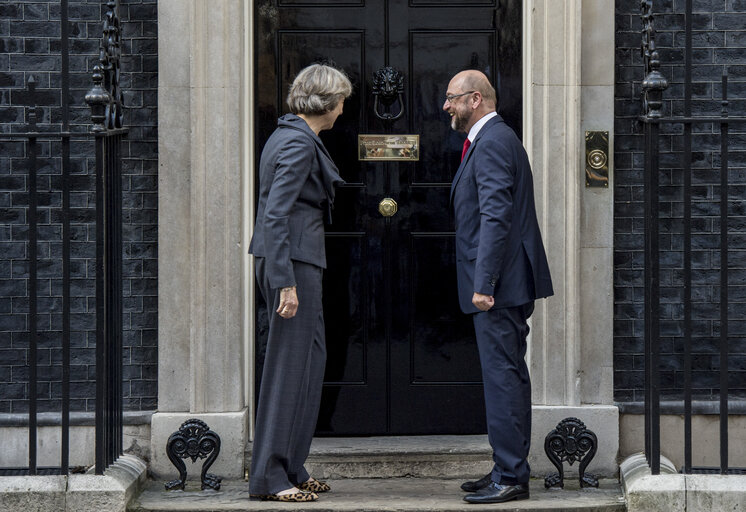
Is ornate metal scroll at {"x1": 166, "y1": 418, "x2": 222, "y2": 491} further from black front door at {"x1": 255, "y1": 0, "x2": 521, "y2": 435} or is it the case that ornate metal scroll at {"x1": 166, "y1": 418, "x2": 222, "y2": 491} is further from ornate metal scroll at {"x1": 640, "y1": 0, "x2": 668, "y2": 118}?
ornate metal scroll at {"x1": 640, "y1": 0, "x2": 668, "y2": 118}

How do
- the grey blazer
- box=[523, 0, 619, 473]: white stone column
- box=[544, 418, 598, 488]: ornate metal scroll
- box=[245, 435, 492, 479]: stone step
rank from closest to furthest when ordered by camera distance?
the grey blazer, box=[544, 418, 598, 488]: ornate metal scroll, box=[523, 0, 619, 473]: white stone column, box=[245, 435, 492, 479]: stone step

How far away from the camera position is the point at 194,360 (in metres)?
5.86

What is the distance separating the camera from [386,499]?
17.9ft

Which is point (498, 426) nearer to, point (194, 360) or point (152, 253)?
point (194, 360)

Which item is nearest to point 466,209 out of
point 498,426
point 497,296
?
point 497,296

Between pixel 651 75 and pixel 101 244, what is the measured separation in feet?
8.88

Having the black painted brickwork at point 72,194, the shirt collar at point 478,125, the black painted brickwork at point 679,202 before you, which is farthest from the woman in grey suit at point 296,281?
the black painted brickwork at point 679,202

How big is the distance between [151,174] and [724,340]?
3024mm

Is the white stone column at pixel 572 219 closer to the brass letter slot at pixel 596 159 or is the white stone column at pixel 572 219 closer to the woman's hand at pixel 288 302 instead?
the brass letter slot at pixel 596 159

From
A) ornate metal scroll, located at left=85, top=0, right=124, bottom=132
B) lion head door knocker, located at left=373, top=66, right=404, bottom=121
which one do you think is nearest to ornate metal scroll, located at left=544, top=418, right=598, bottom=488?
lion head door knocker, located at left=373, top=66, right=404, bottom=121

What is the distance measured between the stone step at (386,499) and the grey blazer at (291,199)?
1.14 metres

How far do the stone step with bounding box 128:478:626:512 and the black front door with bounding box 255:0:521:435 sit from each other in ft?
1.84

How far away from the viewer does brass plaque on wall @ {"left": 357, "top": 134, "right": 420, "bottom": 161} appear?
20.2 ft

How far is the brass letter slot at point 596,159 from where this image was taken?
231 inches
